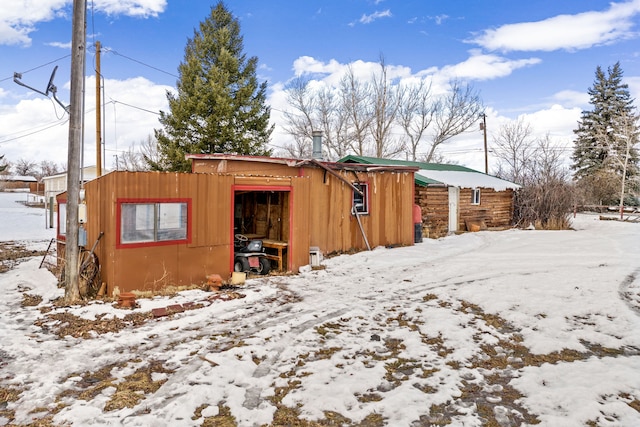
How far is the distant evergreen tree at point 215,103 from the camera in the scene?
69.5 feet

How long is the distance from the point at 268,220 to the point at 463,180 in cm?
1125

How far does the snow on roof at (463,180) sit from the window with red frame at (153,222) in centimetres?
1203

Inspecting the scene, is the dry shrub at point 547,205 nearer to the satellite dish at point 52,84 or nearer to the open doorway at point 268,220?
the open doorway at point 268,220

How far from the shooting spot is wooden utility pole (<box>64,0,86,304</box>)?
6.42m

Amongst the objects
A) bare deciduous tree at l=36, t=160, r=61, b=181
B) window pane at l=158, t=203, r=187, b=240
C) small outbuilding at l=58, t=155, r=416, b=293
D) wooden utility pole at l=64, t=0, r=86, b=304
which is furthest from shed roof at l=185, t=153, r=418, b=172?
bare deciduous tree at l=36, t=160, r=61, b=181

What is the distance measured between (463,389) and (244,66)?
22649 mm

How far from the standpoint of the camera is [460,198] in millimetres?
17562

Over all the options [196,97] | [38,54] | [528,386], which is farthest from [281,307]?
[196,97]

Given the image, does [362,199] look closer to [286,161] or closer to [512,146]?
[286,161]

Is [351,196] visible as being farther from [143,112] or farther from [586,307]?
[143,112]

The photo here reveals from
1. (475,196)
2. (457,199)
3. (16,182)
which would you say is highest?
(16,182)

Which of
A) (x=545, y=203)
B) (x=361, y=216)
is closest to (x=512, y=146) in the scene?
(x=545, y=203)

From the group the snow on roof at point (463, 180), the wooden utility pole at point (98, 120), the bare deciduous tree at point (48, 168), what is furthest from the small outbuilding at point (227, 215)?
the bare deciduous tree at point (48, 168)

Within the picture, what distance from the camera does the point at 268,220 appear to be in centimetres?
1081
